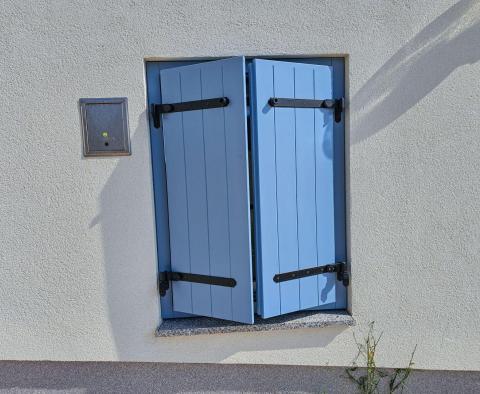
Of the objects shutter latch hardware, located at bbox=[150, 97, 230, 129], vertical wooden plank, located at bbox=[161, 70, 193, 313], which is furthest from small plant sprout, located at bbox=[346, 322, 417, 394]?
shutter latch hardware, located at bbox=[150, 97, 230, 129]

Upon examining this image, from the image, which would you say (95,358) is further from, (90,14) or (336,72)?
(336,72)

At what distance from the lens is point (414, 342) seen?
7.40 feet

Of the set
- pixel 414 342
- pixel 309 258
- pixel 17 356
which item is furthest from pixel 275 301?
pixel 17 356

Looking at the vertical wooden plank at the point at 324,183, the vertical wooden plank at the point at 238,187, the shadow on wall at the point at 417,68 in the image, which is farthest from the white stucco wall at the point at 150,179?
the vertical wooden plank at the point at 238,187

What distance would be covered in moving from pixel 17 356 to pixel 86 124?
1.53 m

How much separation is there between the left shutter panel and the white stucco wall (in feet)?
0.53

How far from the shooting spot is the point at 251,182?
2.07m

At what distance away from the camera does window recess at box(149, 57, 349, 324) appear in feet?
6.49

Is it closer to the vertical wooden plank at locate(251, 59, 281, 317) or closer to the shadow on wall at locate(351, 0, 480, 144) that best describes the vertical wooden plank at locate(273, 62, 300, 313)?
the vertical wooden plank at locate(251, 59, 281, 317)

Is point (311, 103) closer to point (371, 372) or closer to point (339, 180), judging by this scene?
point (339, 180)

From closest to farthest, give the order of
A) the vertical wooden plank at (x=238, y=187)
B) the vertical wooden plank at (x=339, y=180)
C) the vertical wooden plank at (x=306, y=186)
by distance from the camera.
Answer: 1. the vertical wooden plank at (x=238, y=187)
2. the vertical wooden plank at (x=306, y=186)
3. the vertical wooden plank at (x=339, y=180)

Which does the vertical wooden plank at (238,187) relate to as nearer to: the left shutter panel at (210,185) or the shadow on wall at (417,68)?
the left shutter panel at (210,185)

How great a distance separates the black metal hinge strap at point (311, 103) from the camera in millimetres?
1982

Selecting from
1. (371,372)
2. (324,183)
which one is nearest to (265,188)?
(324,183)
